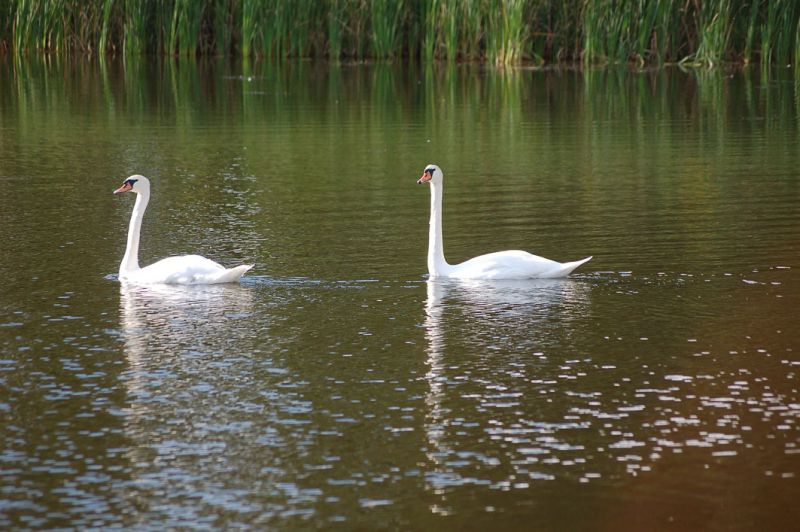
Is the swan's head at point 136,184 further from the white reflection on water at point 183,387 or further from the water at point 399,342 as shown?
the white reflection on water at point 183,387

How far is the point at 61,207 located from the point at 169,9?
67.3 feet

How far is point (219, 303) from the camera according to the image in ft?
33.9

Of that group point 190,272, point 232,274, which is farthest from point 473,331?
point 190,272

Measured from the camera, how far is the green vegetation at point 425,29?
3039cm

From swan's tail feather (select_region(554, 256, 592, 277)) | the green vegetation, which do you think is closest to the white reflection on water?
swan's tail feather (select_region(554, 256, 592, 277))

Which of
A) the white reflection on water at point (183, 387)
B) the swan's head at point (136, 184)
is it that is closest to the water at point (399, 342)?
the white reflection on water at point (183, 387)

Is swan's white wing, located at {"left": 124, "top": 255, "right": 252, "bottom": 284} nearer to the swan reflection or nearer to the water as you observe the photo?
the water

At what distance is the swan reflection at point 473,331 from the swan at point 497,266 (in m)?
0.07

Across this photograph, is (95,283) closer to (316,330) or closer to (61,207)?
(316,330)

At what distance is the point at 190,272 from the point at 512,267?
2372 mm

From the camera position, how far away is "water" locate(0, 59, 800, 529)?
655 cm

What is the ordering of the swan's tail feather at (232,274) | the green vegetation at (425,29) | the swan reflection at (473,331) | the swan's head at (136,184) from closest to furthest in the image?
the swan reflection at (473,331)
the swan's tail feather at (232,274)
the swan's head at (136,184)
the green vegetation at (425,29)

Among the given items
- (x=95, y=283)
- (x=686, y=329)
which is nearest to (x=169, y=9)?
(x=95, y=283)

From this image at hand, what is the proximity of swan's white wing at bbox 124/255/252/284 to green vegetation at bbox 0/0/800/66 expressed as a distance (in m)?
19.9
